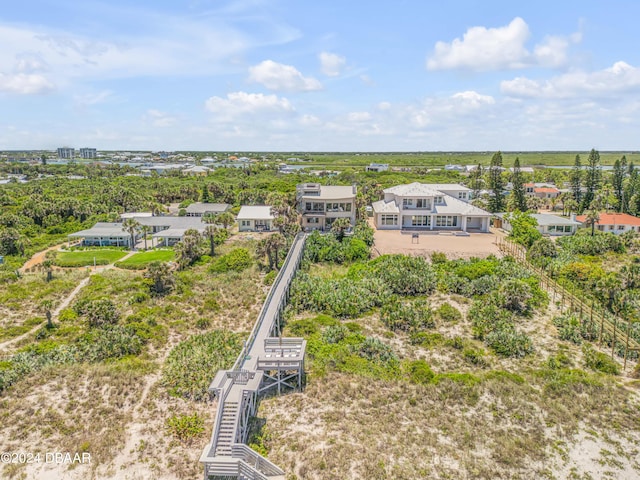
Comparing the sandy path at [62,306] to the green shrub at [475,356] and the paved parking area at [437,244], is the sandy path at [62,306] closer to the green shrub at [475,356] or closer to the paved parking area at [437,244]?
the green shrub at [475,356]

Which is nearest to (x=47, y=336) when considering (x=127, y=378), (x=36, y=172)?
(x=127, y=378)

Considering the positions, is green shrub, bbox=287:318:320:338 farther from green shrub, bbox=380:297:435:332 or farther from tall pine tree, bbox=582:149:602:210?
tall pine tree, bbox=582:149:602:210

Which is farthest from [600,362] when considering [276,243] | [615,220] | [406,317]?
[615,220]

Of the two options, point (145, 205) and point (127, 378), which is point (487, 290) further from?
point (145, 205)

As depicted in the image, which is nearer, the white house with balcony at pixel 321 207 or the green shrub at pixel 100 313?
the green shrub at pixel 100 313

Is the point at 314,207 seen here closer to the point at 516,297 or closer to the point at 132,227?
the point at 132,227

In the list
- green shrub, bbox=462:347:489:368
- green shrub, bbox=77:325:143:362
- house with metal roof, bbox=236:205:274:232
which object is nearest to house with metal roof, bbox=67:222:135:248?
house with metal roof, bbox=236:205:274:232

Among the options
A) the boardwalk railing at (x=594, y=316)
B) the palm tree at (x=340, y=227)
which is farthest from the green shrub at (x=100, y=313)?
the boardwalk railing at (x=594, y=316)
